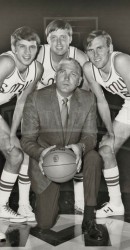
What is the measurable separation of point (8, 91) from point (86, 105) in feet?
1.89

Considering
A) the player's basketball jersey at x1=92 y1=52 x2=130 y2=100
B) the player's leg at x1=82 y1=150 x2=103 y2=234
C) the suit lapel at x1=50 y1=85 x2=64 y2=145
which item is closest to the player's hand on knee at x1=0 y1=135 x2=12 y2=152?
the suit lapel at x1=50 y1=85 x2=64 y2=145

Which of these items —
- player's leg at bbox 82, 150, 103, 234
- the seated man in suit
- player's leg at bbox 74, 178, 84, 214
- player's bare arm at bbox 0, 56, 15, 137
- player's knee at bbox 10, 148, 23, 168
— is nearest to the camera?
player's leg at bbox 82, 150, 103, 234

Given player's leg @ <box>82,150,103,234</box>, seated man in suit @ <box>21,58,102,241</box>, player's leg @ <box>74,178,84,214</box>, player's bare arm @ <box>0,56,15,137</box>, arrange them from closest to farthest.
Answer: player's leg @ <box>82,150,103,234</box> → seated man in suit @ <box>21,58,102,241</box> → player's bare arm @ <box>0,56,15,137</box> → player's leg @ <box>74,178,84,214</box>

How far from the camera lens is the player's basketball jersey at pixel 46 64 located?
2.65m

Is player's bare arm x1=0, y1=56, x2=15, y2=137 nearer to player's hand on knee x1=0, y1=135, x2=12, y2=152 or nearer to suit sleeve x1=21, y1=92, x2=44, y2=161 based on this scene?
suit sleeve x1=21, y1=92, x2=44, y2=161

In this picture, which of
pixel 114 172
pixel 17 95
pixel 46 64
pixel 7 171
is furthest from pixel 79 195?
pixel 46 64

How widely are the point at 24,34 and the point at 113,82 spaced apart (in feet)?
2.37

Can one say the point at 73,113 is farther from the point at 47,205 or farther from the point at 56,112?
the point at 47,205

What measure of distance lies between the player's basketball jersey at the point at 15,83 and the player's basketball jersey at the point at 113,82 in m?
0.45

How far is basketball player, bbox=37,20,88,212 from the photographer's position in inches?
100

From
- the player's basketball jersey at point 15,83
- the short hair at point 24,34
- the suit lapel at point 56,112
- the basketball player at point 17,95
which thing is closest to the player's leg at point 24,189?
the basketball player at point 17,95

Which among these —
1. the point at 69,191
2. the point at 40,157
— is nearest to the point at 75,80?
the point at 40,157

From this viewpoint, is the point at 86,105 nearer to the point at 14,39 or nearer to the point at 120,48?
the point at 120,48

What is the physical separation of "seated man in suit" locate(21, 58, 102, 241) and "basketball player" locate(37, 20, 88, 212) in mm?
120
